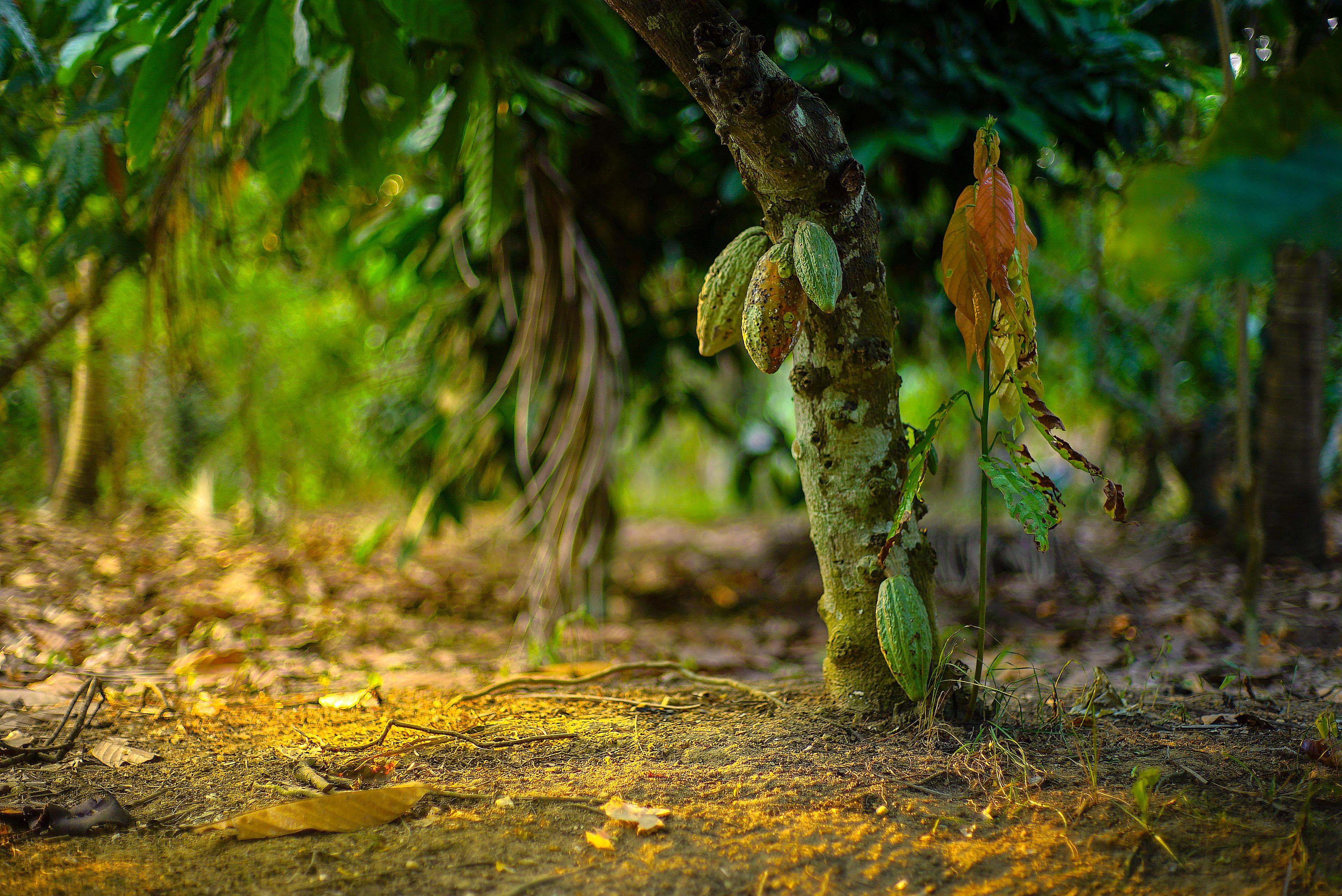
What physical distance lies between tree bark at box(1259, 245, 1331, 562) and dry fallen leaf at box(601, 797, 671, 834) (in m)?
2.32

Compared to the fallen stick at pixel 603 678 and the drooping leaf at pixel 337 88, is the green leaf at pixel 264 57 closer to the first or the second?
the drooping leaf at pixel 337 88

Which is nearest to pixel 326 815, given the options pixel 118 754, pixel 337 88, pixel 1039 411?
pixel 118 754

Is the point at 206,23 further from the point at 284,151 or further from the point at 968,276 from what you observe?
the point at 968,276

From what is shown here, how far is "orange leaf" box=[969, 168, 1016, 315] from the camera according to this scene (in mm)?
1026

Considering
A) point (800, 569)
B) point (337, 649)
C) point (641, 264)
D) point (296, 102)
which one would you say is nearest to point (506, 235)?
point (641, 264)

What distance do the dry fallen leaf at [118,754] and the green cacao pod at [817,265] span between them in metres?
1.14

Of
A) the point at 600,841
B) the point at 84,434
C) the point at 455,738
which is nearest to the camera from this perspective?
the point at 600,841

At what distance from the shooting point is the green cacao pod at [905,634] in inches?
42.2

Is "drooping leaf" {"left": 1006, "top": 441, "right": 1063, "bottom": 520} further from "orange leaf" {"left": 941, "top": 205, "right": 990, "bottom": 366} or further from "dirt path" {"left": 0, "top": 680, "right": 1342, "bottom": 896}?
"dirt path" {"left": 0, "top": 680, "right": 1342, "bottom": 896}

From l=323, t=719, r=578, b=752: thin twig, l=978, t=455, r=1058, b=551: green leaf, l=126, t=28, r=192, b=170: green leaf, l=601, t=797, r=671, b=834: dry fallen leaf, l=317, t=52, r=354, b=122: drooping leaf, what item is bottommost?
l=601, t=797, r=671, b=834: dry fallen leaf

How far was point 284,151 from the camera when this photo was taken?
1.62 metres

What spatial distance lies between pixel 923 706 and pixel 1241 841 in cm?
38

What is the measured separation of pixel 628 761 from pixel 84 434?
273 cm

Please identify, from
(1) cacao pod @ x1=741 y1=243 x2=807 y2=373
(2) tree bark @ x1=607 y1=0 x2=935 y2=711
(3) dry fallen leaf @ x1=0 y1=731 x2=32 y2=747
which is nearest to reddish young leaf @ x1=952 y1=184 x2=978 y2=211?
(2) tree bark @ x1=607 y1=0 x2=935 y2=711
